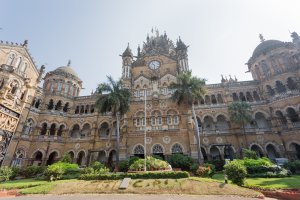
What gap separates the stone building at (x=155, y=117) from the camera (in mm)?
28500

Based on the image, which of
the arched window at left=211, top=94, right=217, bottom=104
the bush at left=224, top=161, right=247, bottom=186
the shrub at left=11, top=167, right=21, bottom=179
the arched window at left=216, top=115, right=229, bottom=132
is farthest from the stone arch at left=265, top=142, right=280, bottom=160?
the shrub at left=11, top=167, right=21, bottom=179

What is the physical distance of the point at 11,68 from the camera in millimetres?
27969

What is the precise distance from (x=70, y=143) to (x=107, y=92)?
44.0 ft

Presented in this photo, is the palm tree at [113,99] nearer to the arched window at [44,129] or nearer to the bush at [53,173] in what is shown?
the bush at [53,173]

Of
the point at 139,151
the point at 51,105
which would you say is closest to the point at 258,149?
the point at 139,151

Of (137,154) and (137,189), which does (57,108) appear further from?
(137,189)

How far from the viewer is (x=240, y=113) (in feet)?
94.2

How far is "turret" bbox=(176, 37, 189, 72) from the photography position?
38625 millimetres

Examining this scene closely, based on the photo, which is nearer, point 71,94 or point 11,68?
point 11,68

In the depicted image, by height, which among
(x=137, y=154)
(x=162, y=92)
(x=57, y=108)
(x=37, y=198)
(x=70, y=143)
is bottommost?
(x=37, y=198)

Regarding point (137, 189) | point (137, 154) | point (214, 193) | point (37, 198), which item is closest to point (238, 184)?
point (214, 193)

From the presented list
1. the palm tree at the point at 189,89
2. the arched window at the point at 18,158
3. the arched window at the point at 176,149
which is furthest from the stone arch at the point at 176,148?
the arched window at the point at 18,158

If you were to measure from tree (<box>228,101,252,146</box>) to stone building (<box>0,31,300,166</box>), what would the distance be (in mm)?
2366

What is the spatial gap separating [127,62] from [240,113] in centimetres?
2693
